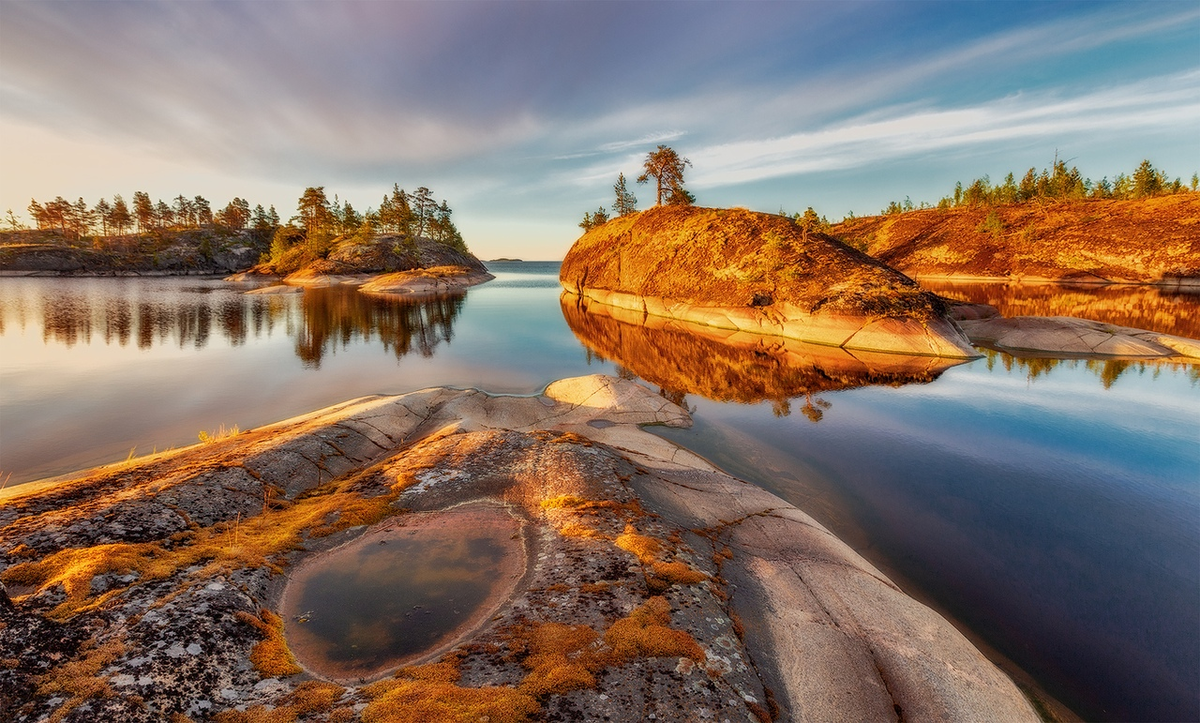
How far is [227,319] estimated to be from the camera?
158ft

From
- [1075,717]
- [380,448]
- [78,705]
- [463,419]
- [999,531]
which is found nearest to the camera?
[78,705]

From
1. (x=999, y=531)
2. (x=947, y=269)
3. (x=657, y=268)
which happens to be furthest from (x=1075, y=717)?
(x=947, y=269)

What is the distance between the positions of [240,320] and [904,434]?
199 ft

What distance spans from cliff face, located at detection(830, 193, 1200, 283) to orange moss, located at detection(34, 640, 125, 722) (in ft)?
404

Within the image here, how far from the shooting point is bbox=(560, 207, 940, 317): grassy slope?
1483 inches

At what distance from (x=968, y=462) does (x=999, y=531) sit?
503 centimetres

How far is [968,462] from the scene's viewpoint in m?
16.5

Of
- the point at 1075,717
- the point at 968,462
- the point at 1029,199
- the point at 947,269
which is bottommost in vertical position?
the point at 1075,717

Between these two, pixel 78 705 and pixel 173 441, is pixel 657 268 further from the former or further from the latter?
pixel 78 705

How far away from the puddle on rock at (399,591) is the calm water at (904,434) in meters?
9.69

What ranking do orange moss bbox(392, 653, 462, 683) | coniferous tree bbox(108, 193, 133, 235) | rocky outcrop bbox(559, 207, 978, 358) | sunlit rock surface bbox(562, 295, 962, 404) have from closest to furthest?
orange moss bbox(392, 653, 462, 683) < sunlit rock surface bbox(562, 295, 962, 404) < rocky outcrop bbox(559, 207, 978, 358) < coniferous tree bbox(108, 193, 133, 235)

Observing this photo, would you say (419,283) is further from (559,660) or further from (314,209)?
(559,660)

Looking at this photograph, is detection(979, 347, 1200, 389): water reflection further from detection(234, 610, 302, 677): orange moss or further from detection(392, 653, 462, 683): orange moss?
detection(234, 610, 302, 677): orange moss

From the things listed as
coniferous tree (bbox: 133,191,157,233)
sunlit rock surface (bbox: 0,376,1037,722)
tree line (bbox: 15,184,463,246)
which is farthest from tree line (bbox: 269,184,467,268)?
sunlit rock surface (bbox: 0,376,1037,722)
